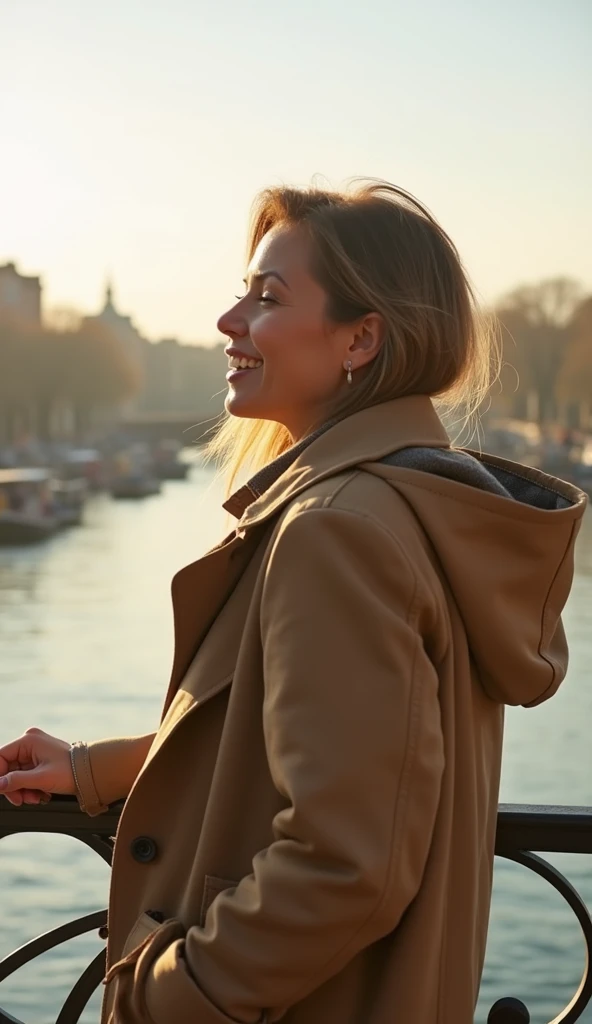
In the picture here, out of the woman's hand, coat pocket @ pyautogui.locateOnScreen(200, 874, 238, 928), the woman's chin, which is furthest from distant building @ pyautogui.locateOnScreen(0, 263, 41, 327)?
coat pocket @ pyautogui.locateOnScreen(200, 874, 238, 928)

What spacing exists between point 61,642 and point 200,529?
16.9 metres

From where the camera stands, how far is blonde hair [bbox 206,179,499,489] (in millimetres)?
1383

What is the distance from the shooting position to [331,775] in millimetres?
1159

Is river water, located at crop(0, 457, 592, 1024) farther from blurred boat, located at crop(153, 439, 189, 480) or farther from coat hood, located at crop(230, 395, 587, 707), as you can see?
blurred boat, located at crop(153, 439, 189, 480)

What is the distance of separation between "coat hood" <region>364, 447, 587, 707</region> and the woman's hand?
0.54 meters

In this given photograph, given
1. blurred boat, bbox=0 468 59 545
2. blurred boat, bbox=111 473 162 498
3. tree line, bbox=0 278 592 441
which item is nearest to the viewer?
blurred boat, bbox=0 468 59 545

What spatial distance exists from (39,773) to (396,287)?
2.26 ft

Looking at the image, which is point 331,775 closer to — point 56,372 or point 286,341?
point 286,341

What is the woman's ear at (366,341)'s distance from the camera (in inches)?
54.7

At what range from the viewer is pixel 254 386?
1450 mm

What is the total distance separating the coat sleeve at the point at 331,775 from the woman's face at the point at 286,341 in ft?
0.81

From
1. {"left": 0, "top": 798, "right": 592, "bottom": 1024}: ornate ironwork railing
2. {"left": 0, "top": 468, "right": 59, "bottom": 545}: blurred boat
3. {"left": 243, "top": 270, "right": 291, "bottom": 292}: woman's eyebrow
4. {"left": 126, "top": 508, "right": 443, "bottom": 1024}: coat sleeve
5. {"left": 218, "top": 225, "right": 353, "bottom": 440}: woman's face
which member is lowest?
{"left": 0, "top": 468, "right": 59, "bottom": 545}: blurred boat

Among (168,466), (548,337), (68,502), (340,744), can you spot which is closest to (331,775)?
(340,744)

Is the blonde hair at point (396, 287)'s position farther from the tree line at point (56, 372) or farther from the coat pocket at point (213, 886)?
the tree line at point (56, 372)
